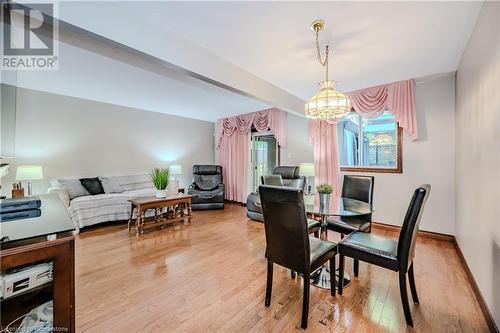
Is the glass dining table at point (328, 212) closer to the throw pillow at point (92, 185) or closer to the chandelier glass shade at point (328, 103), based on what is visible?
the chandelier glass shade at point (328, 103)

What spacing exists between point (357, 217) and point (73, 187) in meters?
4.83

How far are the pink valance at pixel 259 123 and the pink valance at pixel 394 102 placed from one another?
5.68 feet

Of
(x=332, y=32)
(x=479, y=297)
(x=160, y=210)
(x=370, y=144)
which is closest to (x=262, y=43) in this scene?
(x=332, y=32)

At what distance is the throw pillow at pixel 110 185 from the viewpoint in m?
4.43

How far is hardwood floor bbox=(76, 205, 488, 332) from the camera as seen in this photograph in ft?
5.26

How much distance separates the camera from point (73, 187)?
401cm

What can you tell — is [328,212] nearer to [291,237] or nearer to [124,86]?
[291,237]

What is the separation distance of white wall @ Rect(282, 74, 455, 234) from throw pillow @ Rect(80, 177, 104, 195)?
17.6 ft

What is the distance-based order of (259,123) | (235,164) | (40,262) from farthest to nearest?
(235,164)
(259,123)
(40,262)

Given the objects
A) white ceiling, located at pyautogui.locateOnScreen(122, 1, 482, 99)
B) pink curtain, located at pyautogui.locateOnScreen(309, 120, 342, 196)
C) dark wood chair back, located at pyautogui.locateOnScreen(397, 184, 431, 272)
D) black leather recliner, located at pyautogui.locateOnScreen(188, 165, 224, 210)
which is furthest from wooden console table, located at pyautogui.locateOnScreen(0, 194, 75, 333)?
black leather recliner, located at pyautogui.locateOnScreen(188, 165, 224, 210)

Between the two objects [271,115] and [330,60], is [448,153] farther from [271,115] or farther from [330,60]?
[271,115]

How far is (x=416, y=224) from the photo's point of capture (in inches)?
64.6

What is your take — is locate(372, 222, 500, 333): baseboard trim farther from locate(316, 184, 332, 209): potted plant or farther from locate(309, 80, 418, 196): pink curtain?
locate(316, 184, 332, 209): potted plant

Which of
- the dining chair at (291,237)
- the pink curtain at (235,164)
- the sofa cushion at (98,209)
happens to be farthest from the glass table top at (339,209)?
the sofa cushion at (98,209)
